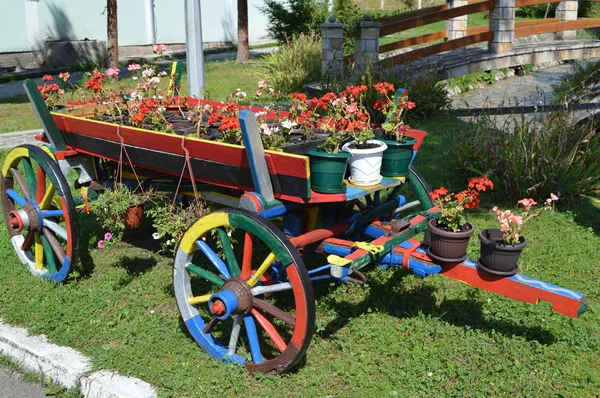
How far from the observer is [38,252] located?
197 inches

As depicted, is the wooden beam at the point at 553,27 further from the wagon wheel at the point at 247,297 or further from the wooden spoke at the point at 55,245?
the wagon wheel at the point at 247,297

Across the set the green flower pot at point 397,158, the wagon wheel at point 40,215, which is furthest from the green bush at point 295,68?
the green flower pot at point 397,158

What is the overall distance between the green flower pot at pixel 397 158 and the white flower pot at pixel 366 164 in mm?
117

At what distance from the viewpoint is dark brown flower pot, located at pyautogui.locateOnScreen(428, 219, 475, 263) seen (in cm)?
361

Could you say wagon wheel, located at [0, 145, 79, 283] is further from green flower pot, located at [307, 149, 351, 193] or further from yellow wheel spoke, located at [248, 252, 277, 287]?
green flower pot, located at [307, 149, 351, 193]

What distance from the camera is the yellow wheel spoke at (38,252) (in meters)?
4.98

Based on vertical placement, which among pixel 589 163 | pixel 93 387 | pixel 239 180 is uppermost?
pixel 239 180

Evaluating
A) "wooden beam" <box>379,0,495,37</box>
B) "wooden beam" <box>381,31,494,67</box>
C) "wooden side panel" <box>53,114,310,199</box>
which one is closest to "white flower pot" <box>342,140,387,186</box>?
"wooden side panel" <box>53,114,310,199</box>

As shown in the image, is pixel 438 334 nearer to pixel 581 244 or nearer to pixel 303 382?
pixel 303 382

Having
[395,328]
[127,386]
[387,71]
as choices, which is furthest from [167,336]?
[387,71]

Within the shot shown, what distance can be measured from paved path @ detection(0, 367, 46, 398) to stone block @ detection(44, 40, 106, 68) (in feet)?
56.0

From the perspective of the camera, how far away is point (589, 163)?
245 inches

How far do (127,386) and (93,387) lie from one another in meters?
0.19

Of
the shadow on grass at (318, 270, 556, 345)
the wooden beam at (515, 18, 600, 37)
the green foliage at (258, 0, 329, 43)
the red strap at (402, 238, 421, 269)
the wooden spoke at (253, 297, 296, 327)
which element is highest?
the green foliage at (258, 0, 329, 43)
